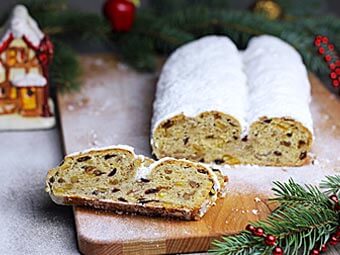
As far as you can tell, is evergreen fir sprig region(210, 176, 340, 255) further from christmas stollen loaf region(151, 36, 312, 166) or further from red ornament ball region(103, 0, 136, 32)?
red ornament ball region(103, 0, 136, 32)

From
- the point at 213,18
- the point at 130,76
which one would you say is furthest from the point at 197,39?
the point at 130,76

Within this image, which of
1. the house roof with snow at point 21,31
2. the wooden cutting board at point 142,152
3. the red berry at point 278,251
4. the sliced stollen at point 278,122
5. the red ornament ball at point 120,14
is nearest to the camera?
the red berry at point 278,251

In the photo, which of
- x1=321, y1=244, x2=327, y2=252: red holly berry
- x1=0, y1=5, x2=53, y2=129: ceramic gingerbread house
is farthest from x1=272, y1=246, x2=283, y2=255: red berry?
x1=0, y1=5, x2=53, y2=129: ceramic gingerbread house

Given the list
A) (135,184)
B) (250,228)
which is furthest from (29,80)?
(250,228)

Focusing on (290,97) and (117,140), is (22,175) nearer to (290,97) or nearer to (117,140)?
(117,140)

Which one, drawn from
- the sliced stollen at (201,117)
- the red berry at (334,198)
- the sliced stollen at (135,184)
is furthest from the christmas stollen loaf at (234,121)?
the red berry at (334,198)

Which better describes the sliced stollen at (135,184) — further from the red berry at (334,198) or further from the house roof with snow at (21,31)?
the house roof with snow at (21,31)
